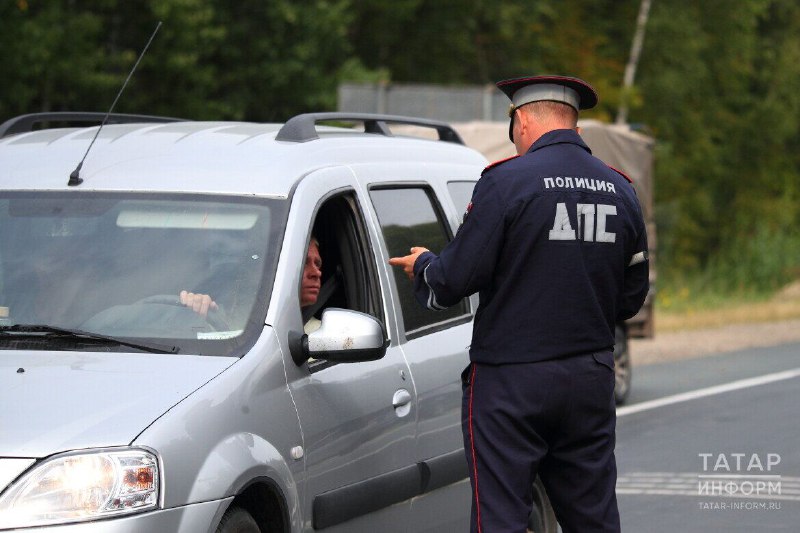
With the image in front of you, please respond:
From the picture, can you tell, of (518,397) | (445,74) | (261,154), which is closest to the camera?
(518,397)

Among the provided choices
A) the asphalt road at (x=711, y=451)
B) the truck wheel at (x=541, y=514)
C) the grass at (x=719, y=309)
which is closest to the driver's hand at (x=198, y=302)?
the truck wheel at (x=541, y=514)

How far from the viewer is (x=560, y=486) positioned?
15.9 ft

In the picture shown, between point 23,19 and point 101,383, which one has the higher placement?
point 101,383

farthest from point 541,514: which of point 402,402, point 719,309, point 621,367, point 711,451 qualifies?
point 719,309

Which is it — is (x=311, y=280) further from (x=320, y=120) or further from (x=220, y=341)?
(x=220, y=341)

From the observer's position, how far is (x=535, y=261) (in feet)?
15.4

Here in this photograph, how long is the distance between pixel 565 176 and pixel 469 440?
0.83m

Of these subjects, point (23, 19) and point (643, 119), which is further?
point (643, 119)

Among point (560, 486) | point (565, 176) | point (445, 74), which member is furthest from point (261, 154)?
point (445, 74)

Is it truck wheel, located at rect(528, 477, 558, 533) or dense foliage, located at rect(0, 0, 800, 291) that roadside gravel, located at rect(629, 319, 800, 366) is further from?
truck wheel, located at rect(528, 477, 558, 533)

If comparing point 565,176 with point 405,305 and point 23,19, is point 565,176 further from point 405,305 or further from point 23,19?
point 23,19

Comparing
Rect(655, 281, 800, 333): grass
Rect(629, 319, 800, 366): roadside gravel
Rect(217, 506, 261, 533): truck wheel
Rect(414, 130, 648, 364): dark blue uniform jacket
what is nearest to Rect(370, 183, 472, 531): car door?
Rect(414, 130, 648, 364): dark blue uniform jacket

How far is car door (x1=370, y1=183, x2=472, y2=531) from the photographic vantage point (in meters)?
5.70

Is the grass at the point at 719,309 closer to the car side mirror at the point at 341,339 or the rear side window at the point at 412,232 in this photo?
the rear side window at the point at 412,232
